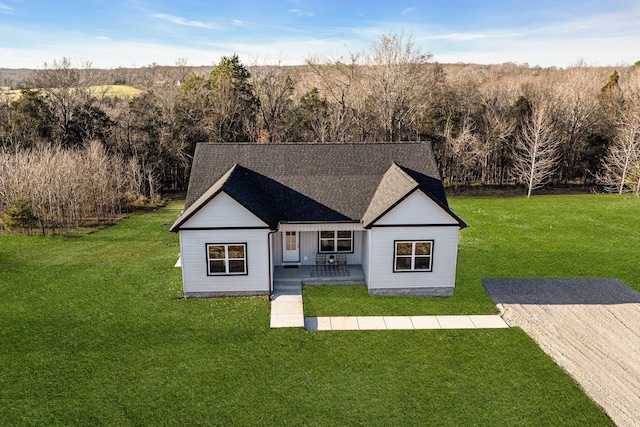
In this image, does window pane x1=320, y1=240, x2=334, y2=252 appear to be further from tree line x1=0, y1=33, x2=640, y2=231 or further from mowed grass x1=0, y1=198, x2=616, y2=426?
tree line x1=0, y1=33, x2=640, y2=231

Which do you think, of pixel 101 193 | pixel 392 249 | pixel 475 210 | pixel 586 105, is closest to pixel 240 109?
pixel 101 193

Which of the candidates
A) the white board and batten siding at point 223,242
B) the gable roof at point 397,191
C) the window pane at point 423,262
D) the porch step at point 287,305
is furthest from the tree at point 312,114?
the white board and batten siding at point 223,242

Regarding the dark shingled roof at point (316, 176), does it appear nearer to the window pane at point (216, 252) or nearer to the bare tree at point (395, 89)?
the window pane at point (216, 252)

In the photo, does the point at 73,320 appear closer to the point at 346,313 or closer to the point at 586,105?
the point at 346,313

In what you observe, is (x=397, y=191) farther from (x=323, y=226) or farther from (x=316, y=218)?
(x=316, y=218)

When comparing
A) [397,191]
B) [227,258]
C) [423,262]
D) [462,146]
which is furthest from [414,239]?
[462,146]
